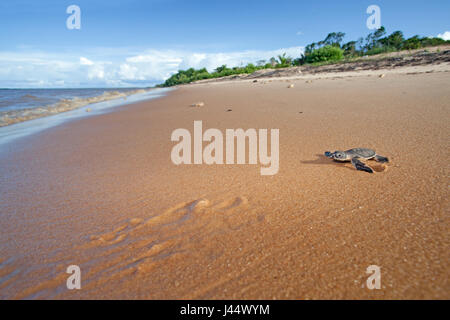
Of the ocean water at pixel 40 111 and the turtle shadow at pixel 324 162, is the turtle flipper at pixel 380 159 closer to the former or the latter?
the turtle shadow at pixel 324 162

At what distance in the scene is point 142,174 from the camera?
2.28 metres

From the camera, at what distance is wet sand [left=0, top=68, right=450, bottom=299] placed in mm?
1038

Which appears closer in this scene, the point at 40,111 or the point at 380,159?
the point at 380,159

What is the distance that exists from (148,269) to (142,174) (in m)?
1.30

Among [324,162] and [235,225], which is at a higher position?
[324,162]

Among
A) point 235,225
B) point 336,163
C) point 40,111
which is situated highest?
point 40,111

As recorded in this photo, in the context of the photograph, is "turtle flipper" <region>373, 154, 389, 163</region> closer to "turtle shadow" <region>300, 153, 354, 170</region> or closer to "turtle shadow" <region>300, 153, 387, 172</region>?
"turtle shadow" <region>300, 153, 387, 172</region>

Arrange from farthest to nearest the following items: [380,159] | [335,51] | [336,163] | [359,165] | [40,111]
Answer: [335,51], [40,111], [336,163], [380,159], [359,165]

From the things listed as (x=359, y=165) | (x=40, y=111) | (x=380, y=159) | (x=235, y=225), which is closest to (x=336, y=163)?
(x=359, y=165)

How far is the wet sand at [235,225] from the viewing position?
3.41ft

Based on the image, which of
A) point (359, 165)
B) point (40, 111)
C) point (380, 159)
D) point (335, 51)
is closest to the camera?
point (359, 165)

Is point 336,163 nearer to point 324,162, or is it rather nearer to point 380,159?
point 324,162

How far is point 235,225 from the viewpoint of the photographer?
144cm

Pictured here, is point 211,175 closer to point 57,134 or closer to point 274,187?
point 274,187
